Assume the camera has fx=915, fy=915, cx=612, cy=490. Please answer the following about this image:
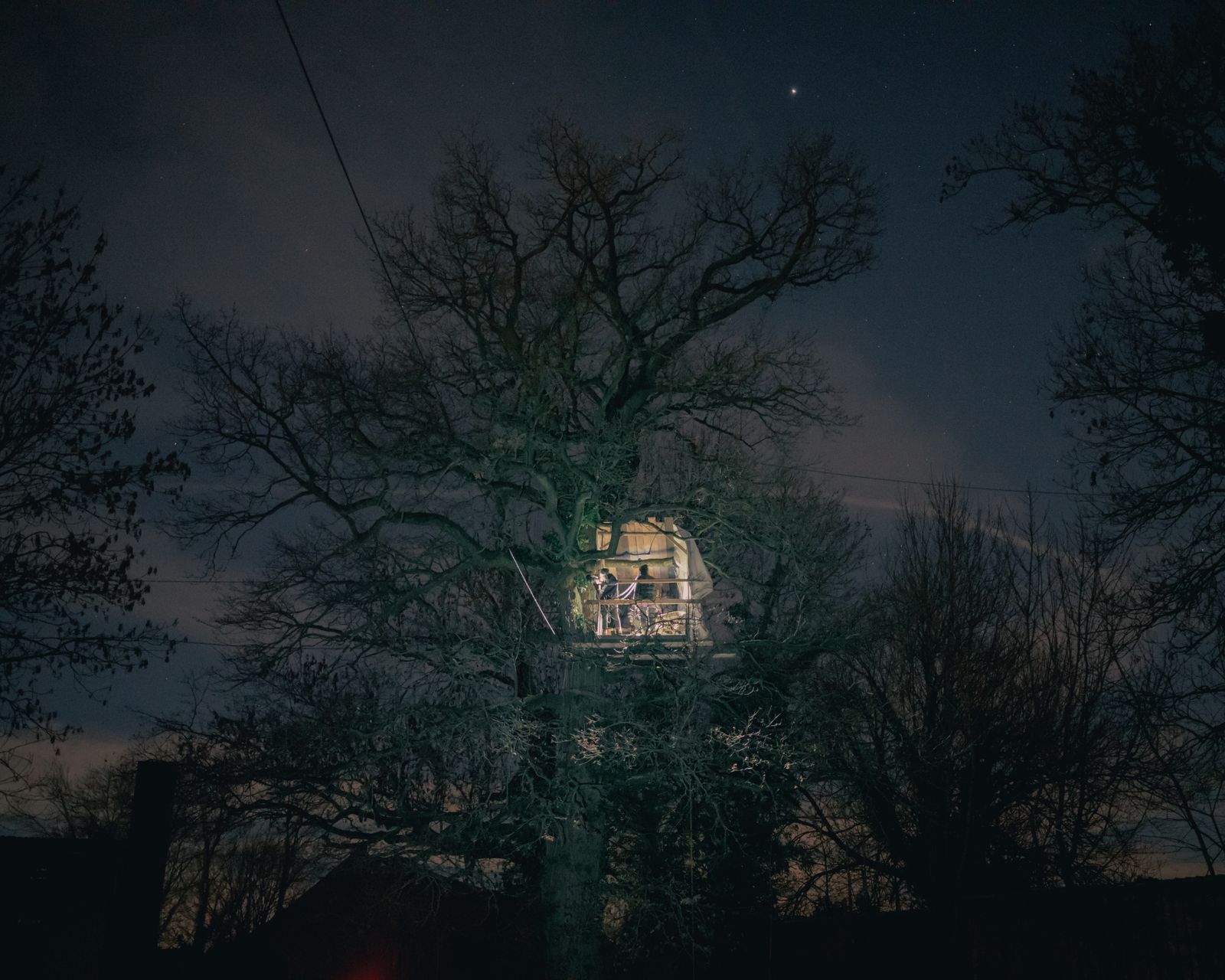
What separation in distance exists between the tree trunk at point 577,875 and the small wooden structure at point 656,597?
3.86 ft

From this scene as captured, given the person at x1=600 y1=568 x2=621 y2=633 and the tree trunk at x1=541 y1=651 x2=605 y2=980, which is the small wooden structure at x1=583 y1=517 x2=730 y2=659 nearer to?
the person at x1=600 y1=568 x2=621 y2=633

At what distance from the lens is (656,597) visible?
9.85 m

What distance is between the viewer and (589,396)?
1361 centimetres

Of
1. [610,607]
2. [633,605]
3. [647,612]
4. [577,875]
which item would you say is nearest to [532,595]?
[610,607]

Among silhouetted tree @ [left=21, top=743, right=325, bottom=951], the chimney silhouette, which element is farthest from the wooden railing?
silhouetted tree @ [left=21, top=743, right=325, bottom=951]

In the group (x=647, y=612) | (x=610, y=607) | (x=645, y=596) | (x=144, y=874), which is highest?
(x=645, y=596)

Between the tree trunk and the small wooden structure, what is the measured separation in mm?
1177

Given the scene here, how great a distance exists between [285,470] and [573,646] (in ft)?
15.2

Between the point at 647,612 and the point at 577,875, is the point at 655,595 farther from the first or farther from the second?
→ the point at 577,875

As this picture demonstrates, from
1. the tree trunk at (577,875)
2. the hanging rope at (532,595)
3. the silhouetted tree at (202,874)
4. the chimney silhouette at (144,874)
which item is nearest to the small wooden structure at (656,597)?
the hanging rope at (532,595)

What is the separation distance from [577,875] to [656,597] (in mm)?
4101

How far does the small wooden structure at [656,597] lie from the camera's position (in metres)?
9.59

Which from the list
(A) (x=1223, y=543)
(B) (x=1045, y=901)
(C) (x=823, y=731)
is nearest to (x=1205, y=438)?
(A) (x=1223, y=543)

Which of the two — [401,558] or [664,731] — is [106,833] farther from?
[664,731]
